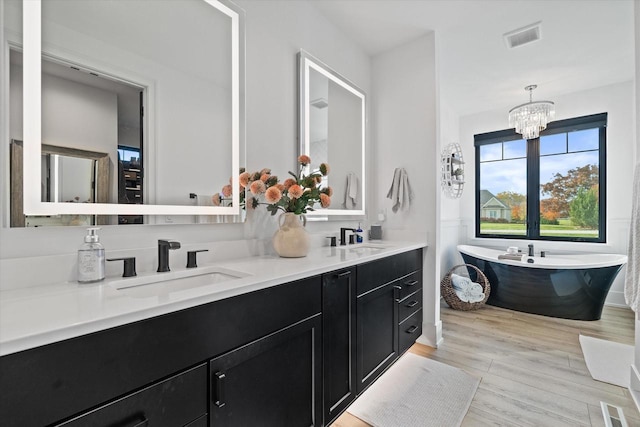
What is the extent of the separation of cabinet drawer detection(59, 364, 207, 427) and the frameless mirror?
4.73ft

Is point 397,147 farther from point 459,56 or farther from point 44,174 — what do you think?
point 44,174

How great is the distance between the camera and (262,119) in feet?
5.79

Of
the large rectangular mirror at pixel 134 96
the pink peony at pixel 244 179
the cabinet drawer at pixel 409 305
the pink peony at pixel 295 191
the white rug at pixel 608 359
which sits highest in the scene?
the large rectangular mirror at pixel 134 96

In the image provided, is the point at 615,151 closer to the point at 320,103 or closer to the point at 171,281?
the point at 320,103

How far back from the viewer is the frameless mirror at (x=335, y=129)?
2.08 meters

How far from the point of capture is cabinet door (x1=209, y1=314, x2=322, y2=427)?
922mm

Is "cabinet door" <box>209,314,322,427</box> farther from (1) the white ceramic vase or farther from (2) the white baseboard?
(2) the white baseboard

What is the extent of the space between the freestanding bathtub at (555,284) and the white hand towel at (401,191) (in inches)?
65.3

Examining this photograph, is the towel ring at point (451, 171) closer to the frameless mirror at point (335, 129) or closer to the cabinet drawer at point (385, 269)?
the frameless mirror at point (335, 129)

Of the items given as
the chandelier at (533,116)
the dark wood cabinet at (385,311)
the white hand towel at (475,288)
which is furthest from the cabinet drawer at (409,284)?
the chandelier at (533,116)

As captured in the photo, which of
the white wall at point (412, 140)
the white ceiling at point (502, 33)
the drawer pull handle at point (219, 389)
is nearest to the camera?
the drawer pull handle at point (219, 389)

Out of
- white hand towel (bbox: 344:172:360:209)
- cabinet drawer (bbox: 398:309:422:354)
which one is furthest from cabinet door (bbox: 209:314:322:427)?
white hand towel (bbox: 344:172:360:209)

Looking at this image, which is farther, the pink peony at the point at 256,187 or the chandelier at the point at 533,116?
the chandelier at the point at 533,116

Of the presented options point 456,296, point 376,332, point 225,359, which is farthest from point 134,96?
point 456,296
